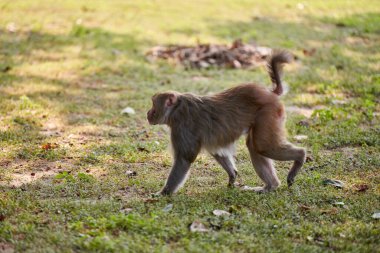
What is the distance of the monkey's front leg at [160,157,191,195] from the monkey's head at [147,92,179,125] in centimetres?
58

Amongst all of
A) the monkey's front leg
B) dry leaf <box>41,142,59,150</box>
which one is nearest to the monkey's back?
the monkey's front leg

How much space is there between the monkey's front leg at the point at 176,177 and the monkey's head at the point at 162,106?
0.58m

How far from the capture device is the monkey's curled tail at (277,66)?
6184 mm

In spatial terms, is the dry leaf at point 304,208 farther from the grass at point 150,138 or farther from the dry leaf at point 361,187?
the dry leaf at point 361,187

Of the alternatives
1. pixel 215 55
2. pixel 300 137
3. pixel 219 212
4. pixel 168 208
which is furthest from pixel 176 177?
pixel 215 55

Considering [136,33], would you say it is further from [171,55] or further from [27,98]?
[27,98]

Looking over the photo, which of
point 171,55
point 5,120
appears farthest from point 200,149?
point 171,55

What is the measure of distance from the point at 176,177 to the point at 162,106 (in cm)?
85

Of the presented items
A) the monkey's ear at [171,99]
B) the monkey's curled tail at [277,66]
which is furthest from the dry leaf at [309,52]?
the monkey's ear at [171,99]

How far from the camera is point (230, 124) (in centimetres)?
611

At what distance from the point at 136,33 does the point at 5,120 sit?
21.7 feet

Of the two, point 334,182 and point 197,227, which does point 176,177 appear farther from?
point 334,182

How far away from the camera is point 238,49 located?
12.4 m

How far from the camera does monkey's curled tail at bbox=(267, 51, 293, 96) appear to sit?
243 inches
